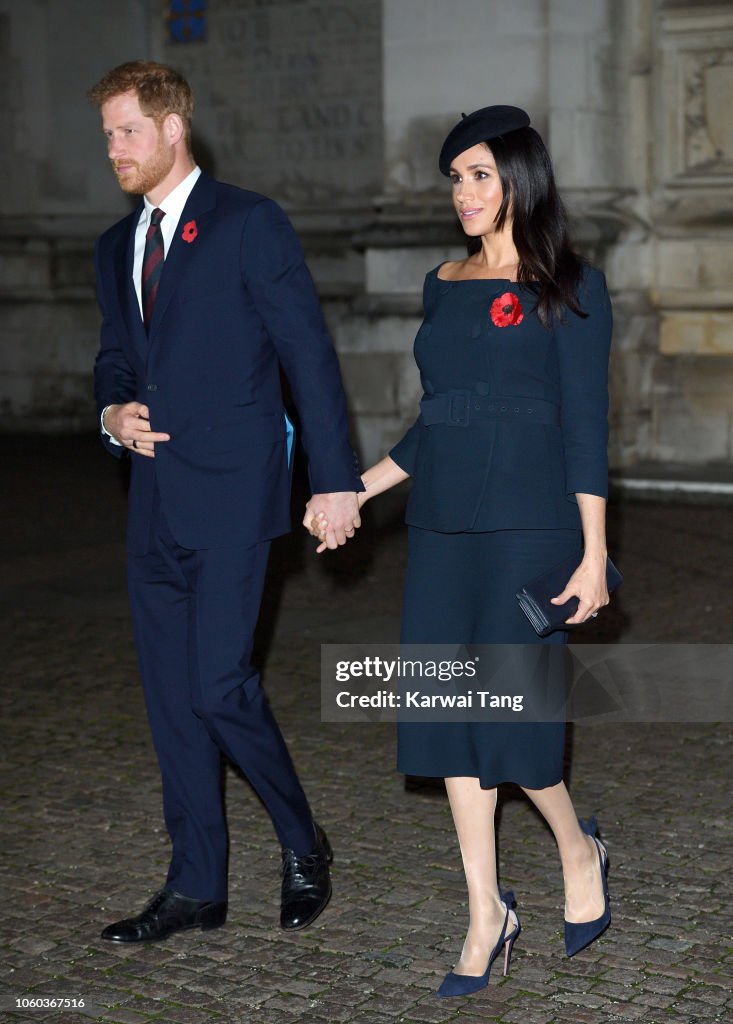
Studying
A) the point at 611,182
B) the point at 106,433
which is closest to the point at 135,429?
the point at 106,433

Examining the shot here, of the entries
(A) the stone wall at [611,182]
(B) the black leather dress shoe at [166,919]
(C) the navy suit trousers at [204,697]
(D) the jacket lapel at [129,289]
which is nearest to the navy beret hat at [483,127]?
(D) the jacket lapel at [129,289]

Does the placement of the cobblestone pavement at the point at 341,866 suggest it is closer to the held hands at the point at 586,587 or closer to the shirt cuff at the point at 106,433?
the held hands at the point at 586,587

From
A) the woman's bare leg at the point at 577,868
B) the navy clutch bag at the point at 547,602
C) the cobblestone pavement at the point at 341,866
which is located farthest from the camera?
the woman's bare leg at the point at 577,868

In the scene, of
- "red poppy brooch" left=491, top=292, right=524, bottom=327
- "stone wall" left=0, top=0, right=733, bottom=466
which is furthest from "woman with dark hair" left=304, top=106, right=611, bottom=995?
"stone wall" left=0, top=0, right=733, bottom=466

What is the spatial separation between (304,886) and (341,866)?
405mm

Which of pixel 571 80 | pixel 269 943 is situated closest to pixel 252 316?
pixel 269 943

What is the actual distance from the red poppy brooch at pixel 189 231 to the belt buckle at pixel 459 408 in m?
0.72

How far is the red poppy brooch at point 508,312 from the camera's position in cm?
372

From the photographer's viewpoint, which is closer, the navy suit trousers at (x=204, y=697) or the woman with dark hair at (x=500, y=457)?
the woman with dark hair at (x=500, y=457)

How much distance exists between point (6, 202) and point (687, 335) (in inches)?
291

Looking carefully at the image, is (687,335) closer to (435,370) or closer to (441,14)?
(441,14)

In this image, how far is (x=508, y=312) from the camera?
3723mm

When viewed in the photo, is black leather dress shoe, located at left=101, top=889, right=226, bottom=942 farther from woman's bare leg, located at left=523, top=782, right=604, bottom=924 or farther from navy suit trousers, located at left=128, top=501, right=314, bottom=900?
woman's bare leg, located at left=523, top=782, right=604, bottom=924
